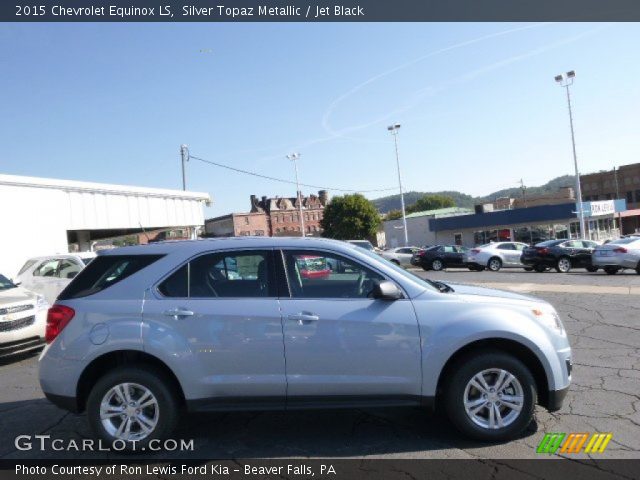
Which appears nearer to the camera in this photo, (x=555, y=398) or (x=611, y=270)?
(x=555, y=398)

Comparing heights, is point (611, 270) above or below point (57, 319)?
below

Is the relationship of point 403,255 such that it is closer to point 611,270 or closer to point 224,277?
point 611,270

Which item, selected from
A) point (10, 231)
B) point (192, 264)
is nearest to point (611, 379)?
point (192, 264)

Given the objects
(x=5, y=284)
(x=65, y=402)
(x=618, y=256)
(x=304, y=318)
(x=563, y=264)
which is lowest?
(x=563, y=264)

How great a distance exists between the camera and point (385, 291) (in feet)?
13.6

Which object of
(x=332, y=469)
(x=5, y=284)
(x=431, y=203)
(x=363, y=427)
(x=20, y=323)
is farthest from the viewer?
(x=431, y=203)

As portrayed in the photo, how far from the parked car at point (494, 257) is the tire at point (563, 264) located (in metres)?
3.28

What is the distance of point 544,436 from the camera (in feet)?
14.1

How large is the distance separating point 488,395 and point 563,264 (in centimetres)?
2089

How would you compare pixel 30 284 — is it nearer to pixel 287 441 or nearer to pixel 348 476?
pixel 287 441

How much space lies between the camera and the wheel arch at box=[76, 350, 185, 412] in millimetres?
4266

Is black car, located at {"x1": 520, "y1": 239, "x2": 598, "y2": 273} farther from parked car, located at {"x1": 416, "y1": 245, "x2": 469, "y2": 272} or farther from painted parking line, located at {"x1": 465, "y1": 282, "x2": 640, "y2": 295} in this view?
painted parking line, located at {"x1": 465, "y1": 282, "x2": 640, "y2": 295}

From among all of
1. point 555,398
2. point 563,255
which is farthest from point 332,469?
point 563,255

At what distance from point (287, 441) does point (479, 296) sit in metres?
2.04
